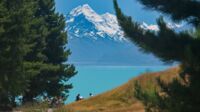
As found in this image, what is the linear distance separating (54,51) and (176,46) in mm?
44989

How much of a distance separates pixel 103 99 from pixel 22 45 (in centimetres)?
1132

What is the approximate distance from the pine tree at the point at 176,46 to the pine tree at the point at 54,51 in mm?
41415

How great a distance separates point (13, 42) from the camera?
1606 inches

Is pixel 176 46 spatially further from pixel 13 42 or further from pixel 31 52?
pixel 31 52

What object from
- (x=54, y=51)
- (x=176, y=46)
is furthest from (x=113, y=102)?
(x=54, y=51)

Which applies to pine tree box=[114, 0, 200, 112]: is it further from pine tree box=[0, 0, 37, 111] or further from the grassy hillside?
pine tree box=[0, 0, 37, 111]

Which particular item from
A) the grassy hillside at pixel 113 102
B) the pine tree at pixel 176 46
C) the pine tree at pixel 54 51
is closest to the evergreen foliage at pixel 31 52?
→ the pine tree at pixel 54 51

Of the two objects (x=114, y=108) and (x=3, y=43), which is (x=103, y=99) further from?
(x=3, y=43)

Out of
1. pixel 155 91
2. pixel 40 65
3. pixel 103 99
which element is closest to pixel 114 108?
pixel 103 99

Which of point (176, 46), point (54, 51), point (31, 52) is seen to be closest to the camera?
point (176, 46)

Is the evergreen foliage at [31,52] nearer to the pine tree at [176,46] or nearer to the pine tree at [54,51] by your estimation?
the pine tree at [54,51]

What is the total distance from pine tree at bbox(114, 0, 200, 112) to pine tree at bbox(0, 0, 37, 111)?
2514 centimetres

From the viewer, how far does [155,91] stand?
14219 mm

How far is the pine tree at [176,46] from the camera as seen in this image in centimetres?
1295
